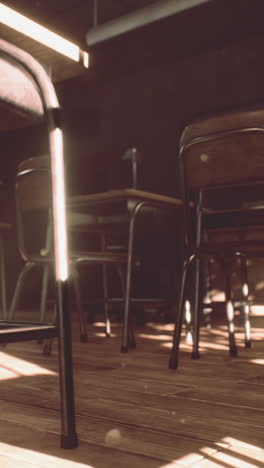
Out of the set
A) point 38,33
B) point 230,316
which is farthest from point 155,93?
point 38,33

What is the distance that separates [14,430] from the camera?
1.09 meters

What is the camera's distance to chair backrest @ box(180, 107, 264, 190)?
182 centimetres

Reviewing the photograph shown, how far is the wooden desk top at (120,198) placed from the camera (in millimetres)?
2404

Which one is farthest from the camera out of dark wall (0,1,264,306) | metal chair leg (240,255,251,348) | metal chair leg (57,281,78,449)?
dark wall (0,1,264,306)

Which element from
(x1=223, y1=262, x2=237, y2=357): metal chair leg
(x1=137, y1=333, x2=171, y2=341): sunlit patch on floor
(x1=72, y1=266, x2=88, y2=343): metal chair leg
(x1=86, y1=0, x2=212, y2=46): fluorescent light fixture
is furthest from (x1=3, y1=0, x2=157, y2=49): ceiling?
(x1=223, y1=262, x2=237, y2=357): metal chair leg

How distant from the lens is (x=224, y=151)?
6.19 feet

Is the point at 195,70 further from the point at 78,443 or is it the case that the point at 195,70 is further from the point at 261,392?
the point at 78,443

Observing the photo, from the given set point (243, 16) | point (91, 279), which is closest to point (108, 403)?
point (91, 279)

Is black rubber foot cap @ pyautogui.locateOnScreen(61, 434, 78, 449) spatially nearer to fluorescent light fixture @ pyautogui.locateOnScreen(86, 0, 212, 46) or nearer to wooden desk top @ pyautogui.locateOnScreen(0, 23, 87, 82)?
wooden desk top @ pyautogui.locateOnScreen(0, 23, 87, 82)

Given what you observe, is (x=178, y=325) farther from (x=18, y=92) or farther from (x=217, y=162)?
(x=18, y=92)

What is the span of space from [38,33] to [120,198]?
1.61 meters

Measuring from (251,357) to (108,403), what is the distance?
99cm

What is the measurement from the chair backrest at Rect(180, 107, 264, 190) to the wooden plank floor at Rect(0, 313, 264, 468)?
696 mm

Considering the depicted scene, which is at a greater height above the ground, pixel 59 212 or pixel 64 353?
pixel 59 212
